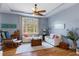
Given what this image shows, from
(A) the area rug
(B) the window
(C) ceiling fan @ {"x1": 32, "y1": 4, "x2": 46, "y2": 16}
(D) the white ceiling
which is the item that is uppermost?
(D) the white ceiling

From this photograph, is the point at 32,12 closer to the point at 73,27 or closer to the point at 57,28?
the point at 57,28

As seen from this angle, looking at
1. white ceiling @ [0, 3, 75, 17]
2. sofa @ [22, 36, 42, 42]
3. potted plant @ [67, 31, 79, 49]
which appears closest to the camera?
white ceiling @ [0, 3, 75, 17]

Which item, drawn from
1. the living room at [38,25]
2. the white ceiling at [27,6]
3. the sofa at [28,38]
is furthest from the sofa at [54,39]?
the white ceiling at [27,6]

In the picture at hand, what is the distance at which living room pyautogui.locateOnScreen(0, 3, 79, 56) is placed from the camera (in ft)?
5.84

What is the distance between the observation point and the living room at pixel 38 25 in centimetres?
178

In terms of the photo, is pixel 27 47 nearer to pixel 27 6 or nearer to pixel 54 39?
pixel 54 39

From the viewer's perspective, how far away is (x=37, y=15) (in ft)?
6.19

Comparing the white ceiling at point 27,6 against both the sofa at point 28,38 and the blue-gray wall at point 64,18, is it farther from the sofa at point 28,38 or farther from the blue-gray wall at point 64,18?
the sofa at point 28,38

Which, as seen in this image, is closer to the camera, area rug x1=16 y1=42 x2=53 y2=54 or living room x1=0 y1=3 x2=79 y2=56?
living room x1=0 y1=3 x2=79 y2=56

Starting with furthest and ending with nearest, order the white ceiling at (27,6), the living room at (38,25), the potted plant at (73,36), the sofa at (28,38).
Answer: the potted plant at (73,36) → the sofa at (28,38) → the living room at (38,25) → the white ceiling at (27,6)

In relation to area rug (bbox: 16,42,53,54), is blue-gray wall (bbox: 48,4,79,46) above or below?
above

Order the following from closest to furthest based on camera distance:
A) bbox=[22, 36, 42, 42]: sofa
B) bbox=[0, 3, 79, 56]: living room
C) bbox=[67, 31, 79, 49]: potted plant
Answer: bbox=[0, 3, 79, 56]: living room
bbox=[22, 36, 42, 42]: sofa
bbox=[67, 31, 79, 49]: potted plant

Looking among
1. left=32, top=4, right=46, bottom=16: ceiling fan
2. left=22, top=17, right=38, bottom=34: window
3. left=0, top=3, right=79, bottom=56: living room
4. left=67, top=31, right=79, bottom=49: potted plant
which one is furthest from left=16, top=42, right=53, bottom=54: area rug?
left=32, top=4, right=46, bottom=16: ceiling fan

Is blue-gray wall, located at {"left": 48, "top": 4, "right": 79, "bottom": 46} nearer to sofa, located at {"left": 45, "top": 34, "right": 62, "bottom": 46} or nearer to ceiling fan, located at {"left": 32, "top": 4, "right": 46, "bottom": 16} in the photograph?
sofa, located at {"left": 45, "top": 34, "right": 62, "bottom": 46}
